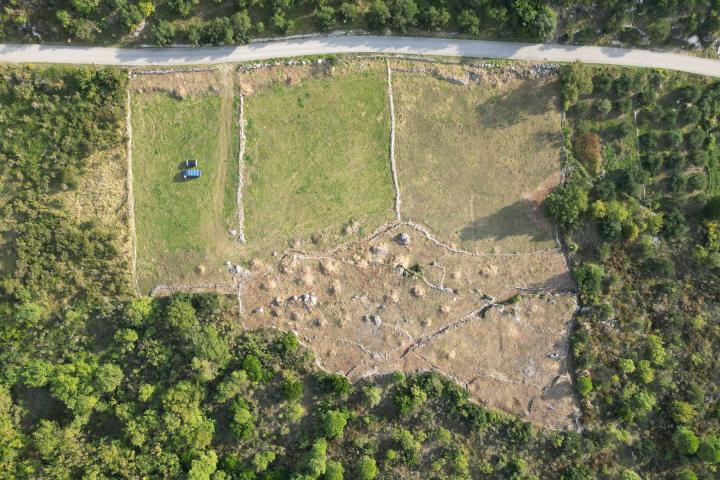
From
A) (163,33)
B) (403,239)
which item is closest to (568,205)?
(403,239)

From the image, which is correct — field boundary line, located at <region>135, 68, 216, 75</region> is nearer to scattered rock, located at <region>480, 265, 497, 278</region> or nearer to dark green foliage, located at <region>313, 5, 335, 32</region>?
dark green foliage, located at <region>313, 5, 335, 32</region>

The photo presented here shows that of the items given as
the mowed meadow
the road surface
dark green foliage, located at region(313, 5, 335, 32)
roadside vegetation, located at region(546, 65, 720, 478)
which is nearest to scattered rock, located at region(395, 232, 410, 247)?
roadside vegetation, located at region(546, 65, 720, 478)

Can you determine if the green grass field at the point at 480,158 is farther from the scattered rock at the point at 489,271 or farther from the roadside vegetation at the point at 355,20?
the roadside vegetation at the point at 355,20

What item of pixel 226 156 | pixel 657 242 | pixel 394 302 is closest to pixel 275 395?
pixel 394 302

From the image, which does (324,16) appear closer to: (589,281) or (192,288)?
(192,288)

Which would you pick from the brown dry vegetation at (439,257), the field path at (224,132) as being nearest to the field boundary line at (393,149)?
the brown dry vegetation at (439,257)

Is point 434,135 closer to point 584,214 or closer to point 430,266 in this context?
point 430,266
